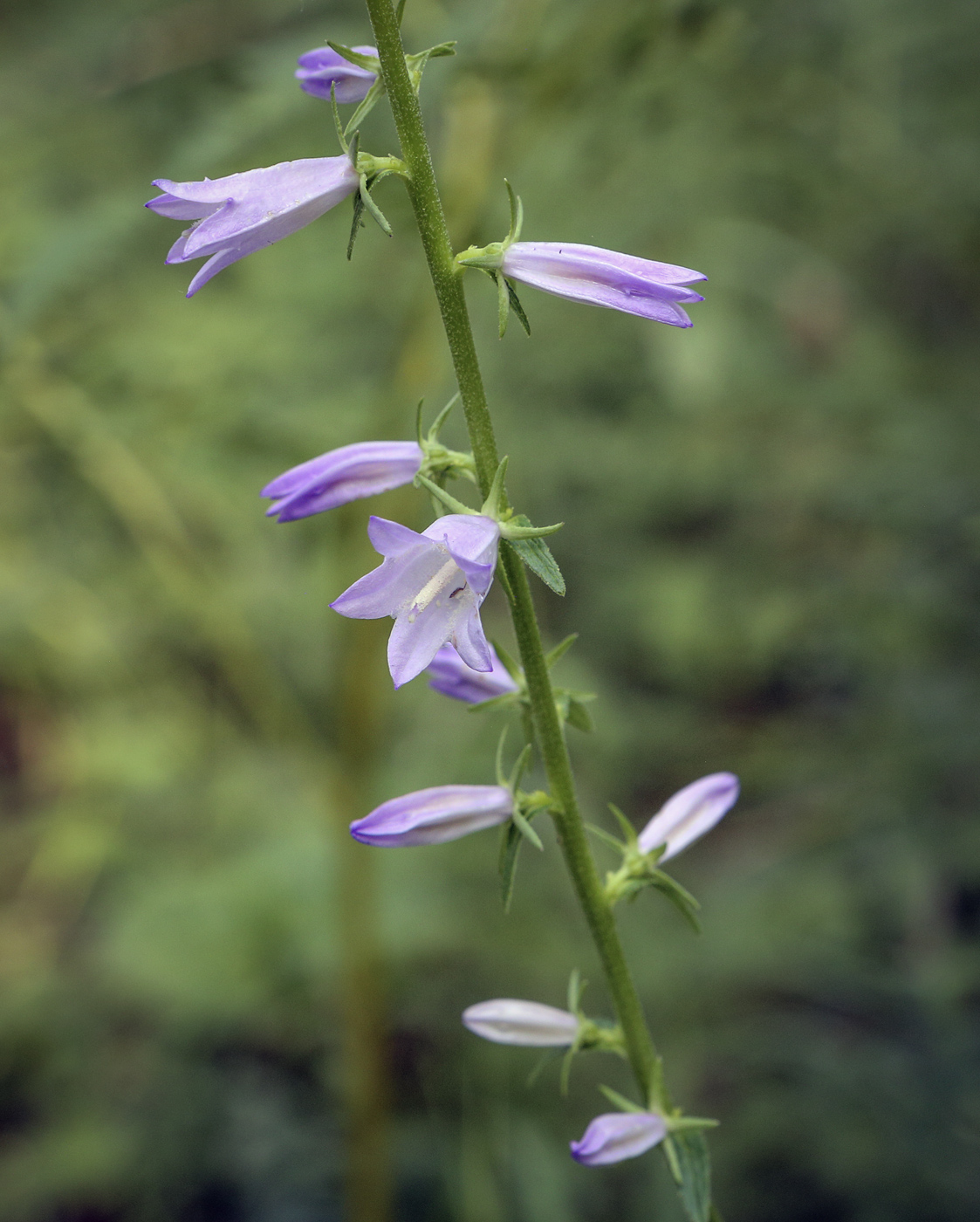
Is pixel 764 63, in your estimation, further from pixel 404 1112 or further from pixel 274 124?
pixel 404 1112

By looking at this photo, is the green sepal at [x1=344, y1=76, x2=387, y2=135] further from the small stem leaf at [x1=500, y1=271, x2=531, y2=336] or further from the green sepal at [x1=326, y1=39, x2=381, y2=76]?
the small stem leaf at [x1=500, y1=271, x2=531, y2=336]

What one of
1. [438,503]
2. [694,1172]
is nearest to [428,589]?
[438,503]

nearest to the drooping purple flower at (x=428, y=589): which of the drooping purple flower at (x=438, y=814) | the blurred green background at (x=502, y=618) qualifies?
the drooping purple flower at (x=438, y=814)

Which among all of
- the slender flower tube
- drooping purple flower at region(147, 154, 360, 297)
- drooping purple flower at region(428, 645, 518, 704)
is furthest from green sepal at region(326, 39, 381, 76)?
the slender flower tube

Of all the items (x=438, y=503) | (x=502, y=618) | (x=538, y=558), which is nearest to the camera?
(x=538, y=558)

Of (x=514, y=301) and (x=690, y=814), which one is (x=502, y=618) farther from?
(x=514, y=301)

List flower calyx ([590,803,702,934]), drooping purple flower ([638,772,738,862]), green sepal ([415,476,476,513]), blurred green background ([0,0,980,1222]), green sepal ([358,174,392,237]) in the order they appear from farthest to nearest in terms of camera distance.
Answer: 1. blurred green background ([0,0,980,1222])
2. drooping purple flower ([638,772,738,862])
3. flower calyx ([590,803,702,934])
4. green sepal ([415,476,476,513])
5. green sepal ([358,174,392,237])
